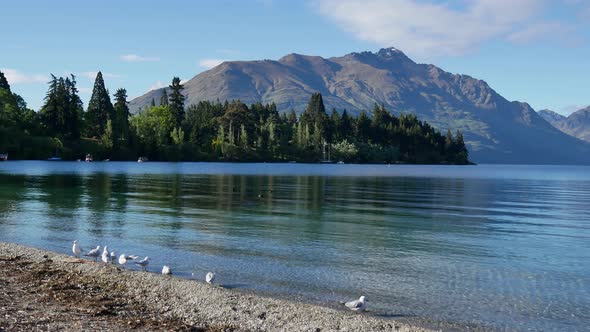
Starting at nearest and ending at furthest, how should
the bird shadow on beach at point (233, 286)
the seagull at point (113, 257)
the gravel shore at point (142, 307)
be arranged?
the gravel shore at point (142, 307) < the bird shadow on beach at point (233, 286) < the seagull at point (113, 257)

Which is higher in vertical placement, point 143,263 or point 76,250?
point 76,250

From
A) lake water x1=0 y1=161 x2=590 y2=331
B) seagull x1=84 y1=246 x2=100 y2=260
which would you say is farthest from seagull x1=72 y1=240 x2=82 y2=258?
lake water x1=0 y1=161 x2=590 y2=331

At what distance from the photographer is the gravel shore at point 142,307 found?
1648 cm

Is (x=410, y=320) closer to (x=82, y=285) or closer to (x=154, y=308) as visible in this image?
(x=154, y=308)

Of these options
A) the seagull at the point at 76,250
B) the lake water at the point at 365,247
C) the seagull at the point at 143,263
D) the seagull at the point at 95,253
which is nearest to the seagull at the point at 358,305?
the lake water at the point at 365,247

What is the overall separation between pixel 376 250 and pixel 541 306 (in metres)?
12.1

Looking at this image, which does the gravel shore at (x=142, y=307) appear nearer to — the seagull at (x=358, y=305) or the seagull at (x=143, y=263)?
the seagull at (x=358, y=305)

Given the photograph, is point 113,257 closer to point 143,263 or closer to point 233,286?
point 143,263

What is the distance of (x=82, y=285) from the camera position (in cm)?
2106

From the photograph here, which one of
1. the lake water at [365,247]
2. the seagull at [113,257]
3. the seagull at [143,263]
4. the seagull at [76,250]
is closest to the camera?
the lake water at [365,247]

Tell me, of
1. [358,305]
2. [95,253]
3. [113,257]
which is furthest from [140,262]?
[358,305]

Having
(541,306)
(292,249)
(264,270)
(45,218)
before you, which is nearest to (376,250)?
(292,249)

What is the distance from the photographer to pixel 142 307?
61.0 ft

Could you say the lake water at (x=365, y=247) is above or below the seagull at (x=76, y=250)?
below
